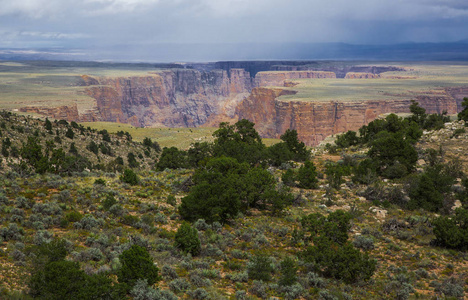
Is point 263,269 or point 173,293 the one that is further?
point 263,269

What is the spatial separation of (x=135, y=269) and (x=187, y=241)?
3.57 metres

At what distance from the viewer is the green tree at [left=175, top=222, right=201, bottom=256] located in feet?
45.6

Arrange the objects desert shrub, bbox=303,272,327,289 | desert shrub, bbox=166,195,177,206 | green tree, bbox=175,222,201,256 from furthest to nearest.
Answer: desert shrub, bbox=166,195,177,206
green tree, bbox=175,222,201,256
desert shrub, bbox=303,272,327,289

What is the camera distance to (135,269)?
10516 mm

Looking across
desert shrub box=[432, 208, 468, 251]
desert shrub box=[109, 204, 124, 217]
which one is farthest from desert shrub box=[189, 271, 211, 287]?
desert shrub box=[432, 208, 468, 251]

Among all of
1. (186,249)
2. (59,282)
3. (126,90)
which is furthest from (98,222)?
(126,90)

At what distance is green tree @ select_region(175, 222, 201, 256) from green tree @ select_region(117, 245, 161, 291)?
301 centimetres

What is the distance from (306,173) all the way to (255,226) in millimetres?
8336

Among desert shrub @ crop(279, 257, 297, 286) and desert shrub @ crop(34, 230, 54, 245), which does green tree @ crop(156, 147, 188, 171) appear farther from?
desert shrub @ crop(279, 257, 297, 286)

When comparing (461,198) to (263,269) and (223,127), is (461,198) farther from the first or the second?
(223,127)

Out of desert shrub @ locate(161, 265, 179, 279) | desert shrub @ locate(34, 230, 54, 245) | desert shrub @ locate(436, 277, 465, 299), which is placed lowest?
desert shrub @ locate(436, 277, 465, 299)

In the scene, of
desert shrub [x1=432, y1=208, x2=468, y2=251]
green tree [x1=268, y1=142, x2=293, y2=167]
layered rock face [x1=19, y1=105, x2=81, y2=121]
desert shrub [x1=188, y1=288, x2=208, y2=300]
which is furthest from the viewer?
layered rock face [x1=19, y1=105, x2=81, y2=121]

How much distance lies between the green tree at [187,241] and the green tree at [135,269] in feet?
9.88

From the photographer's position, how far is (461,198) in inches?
835
